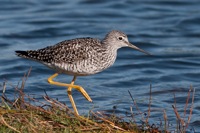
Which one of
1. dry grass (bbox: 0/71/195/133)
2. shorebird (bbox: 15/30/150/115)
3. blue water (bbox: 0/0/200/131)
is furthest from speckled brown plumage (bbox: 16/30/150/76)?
blue water (bbox: 0/0/200/131)

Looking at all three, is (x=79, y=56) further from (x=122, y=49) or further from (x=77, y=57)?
(x=122, y=49)

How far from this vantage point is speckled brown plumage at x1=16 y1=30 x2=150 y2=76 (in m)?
9.18

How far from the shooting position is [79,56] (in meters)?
9.23

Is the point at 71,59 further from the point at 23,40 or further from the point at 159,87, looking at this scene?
the point at 23,40

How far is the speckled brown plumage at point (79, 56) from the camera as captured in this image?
9180 mm

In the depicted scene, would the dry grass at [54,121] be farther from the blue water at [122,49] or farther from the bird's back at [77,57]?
the blue water at [122,49]

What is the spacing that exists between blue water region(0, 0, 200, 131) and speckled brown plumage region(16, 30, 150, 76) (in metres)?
1.47

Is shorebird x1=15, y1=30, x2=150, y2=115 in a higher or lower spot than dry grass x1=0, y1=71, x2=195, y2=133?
higher

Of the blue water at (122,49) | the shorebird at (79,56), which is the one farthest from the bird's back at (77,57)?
the blue water at (122,49)

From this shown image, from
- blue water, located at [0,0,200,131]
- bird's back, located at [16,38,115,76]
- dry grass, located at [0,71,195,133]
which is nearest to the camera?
dry grass, located at [0,71,195,133]

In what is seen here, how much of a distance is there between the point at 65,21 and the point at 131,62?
4.85 meters

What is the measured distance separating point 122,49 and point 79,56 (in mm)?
7392

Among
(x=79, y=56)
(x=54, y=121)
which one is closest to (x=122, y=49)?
(x=79, y=56)

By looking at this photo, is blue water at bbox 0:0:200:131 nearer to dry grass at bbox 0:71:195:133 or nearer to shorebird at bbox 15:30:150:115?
shorebird at bbox 15:30:150:115
